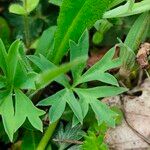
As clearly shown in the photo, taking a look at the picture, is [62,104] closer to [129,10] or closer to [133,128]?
[133,128]

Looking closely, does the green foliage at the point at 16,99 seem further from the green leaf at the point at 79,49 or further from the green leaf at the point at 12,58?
the green leaf at the point at 79,49

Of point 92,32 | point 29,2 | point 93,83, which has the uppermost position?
point 29,2

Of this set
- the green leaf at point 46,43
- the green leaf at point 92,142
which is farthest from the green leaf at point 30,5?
the green leaf at point 92,142

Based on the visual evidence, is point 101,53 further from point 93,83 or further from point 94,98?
point 94,98

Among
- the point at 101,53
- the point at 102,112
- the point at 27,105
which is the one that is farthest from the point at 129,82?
the point at 27,105

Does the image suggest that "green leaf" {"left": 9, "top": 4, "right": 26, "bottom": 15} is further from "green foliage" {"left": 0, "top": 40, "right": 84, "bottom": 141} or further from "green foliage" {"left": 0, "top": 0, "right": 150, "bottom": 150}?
"green foliage" {"left": 0, "top": 40, "right": 84, "bottom": 141}

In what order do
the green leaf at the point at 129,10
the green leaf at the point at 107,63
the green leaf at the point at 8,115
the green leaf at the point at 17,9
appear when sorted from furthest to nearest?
the green leaf at the point at 17,9 < the green leaf at the point at 129,10 < the green leaf at the point at 107,63 < the green leaf at the point at 8,115
